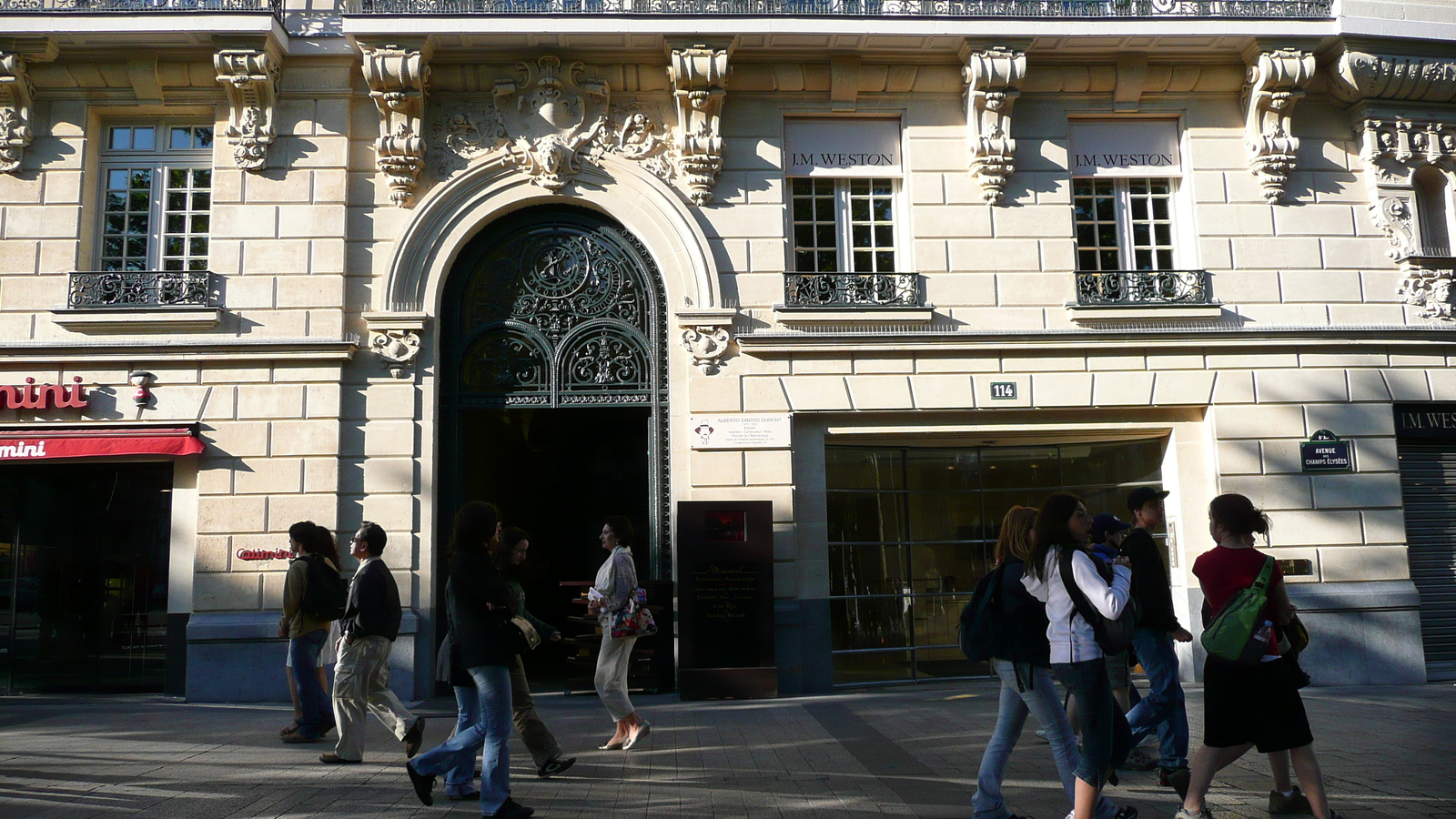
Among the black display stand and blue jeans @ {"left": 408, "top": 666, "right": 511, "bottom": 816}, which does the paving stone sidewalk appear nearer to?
blue jeans @ {"left": 408, "top": 666, "right": 511, "bottom": 816}

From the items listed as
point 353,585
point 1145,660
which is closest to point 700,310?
point 353,585

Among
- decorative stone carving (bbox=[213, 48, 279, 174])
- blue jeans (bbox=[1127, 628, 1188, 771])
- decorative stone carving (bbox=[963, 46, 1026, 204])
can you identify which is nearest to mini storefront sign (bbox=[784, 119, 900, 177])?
decorative stone carving (bbox=[963, 46, 1026, 204])

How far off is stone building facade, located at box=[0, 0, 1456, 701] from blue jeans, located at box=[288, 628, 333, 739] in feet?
9.35

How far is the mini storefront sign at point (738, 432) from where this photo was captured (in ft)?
40.3

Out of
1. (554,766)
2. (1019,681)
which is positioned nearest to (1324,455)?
(1019,681)

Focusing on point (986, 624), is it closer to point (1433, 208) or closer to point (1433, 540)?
point (1433, 540)

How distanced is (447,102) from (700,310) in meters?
4.09

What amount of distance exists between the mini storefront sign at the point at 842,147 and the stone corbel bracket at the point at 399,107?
4.46 metres

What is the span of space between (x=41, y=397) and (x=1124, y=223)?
43.2 ft

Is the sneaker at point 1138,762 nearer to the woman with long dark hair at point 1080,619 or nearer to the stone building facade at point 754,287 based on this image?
the woman with long dark hair at point 1080,619

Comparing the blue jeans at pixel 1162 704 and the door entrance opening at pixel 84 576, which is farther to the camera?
the door entrance opening at pixel 84 576

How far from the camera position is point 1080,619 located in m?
5.24

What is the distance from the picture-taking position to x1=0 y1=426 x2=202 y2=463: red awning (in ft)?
38.5

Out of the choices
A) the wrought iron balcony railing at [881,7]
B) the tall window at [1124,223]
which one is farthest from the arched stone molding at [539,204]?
the tall window at [1124,223]
